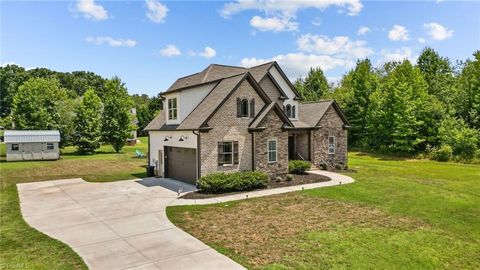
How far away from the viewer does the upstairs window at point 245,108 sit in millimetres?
20703

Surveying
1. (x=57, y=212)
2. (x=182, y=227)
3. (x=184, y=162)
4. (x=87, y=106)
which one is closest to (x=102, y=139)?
(x=87, y=106)

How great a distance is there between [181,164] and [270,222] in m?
10.8

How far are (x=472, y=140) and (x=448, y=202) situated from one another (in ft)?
75.2

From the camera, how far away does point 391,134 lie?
41.6m

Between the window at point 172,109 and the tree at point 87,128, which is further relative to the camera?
the tree at point 87,128

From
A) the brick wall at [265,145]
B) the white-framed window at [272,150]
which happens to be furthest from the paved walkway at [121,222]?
the white-framed window at [272,150]

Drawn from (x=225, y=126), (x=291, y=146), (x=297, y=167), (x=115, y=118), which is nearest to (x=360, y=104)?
(x=291, y=146)

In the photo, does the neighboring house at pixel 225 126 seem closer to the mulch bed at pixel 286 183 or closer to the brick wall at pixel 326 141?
the brick wall at pixel 326 141

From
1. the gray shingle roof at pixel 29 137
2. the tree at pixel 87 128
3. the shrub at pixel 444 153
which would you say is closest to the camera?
the shrub at pixel 444 153

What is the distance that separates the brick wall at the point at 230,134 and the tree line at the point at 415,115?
26.9 meters

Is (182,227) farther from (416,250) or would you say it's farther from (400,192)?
(400,192)

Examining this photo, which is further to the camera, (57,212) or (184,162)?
(184,162)

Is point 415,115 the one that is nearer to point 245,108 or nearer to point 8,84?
point 245,108

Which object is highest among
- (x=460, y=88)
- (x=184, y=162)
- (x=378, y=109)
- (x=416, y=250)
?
(x=460, y=88)
